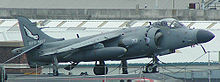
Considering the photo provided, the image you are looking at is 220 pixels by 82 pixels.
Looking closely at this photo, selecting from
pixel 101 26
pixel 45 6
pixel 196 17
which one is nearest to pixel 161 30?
pixel 101 26

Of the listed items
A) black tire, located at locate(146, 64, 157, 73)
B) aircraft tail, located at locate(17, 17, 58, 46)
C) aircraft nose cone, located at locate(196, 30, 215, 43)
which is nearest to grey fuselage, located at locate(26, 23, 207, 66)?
A: aircraft nose cone, located at locate(196, 30, 215, 43)

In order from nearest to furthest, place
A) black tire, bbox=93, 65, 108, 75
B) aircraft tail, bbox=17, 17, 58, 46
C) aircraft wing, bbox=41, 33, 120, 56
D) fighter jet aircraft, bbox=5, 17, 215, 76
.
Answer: fighter jet aircraft, bbox=5, 17, 215, 76 < aircraft wing, bbox=41, 33, 120, 56 < black tire, bbox=93, 65, 108, 75 < aircraft tail, bbox=17, 17, 58, 46

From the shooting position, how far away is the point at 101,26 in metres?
47.2

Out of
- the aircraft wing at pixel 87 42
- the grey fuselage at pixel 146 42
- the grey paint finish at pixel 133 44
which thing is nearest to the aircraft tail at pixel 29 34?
the grey paint finish at pixel 133 44

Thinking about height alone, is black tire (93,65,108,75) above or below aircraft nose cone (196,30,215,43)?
below

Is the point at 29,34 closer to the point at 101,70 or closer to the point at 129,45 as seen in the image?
the point at 101,70

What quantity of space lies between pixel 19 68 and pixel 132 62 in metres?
7.01

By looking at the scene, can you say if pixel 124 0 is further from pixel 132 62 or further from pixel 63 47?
pixel 63 47

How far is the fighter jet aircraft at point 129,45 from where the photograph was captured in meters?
35.3

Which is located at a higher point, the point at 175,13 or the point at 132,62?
the point at 175,13

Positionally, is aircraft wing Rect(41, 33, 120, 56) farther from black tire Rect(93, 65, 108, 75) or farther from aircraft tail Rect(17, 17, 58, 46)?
aircraft tail Rect(17, 17, 58, 46)

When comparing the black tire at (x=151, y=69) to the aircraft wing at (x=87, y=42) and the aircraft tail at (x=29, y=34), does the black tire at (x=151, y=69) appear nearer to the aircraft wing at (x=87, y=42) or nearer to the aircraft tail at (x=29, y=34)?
the aircraft wing at (x=87, y=42)

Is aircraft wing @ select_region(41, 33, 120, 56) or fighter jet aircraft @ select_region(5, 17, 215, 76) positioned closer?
fighter jet aircraft @ select_region(5, 17, 215, 76)

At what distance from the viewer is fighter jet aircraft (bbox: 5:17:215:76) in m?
35.3
